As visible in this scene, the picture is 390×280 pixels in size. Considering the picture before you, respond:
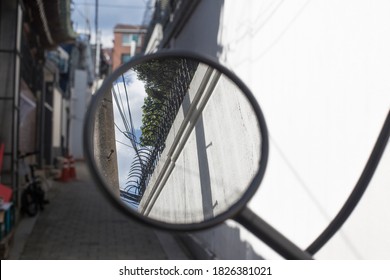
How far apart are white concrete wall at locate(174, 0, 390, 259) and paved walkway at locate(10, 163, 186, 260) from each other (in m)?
2.97

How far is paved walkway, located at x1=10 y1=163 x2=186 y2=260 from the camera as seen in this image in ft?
22.7

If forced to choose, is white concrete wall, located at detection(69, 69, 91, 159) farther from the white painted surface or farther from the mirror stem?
the mirror stem

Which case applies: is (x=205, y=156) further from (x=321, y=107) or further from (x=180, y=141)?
(x=321, y=107)

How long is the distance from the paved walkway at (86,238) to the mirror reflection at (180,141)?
466 cm

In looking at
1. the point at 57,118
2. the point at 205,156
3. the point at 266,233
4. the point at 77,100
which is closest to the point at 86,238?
the point at 205,156

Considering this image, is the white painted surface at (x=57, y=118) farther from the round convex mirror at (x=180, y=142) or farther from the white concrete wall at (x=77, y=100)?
the round convex mirror at (x=180, y=142)

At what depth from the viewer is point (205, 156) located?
180 cm

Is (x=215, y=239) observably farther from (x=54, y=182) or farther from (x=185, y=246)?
(x=54, y=182)

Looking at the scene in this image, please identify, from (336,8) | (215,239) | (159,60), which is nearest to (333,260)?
(336,8)

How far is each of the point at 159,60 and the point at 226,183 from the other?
45 cm

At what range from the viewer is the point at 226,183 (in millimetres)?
1554

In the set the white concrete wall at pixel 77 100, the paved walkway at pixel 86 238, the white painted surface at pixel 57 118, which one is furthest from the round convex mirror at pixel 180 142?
the white concrete wall at pixel 77 100

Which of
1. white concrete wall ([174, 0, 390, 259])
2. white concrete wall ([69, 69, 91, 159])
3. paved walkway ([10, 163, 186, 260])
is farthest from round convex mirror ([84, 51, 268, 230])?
white concrete wall ([69, 69, 91, 159])

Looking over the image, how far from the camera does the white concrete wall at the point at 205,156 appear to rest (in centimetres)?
137
